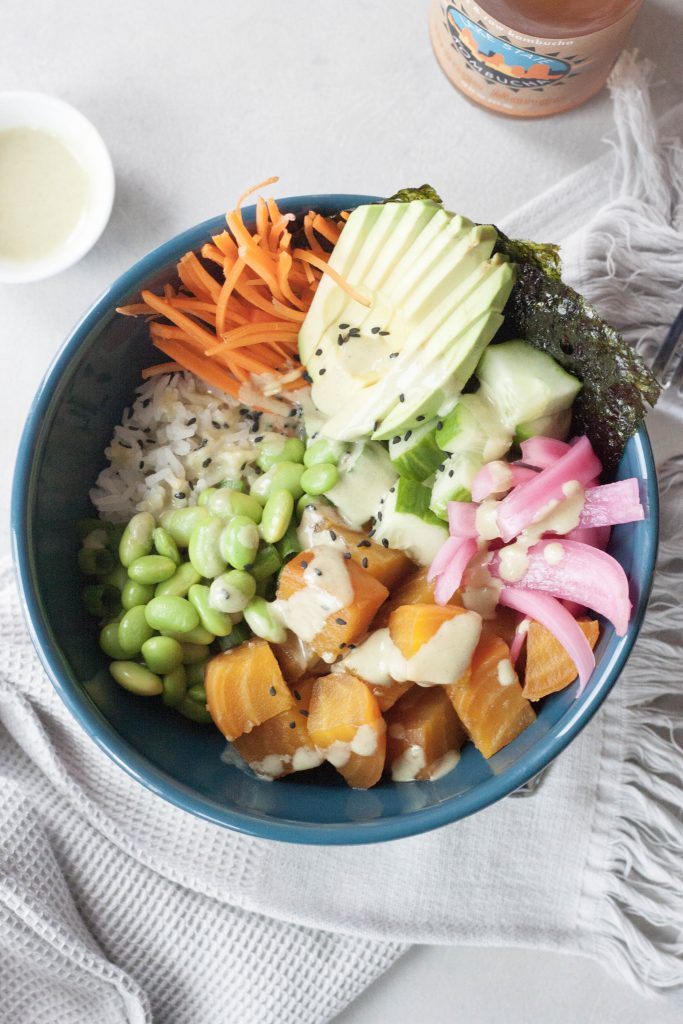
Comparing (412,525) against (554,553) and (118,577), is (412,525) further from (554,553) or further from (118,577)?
(118,577)

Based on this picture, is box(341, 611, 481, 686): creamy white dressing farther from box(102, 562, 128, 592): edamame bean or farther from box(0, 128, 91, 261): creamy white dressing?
box(0, 128, 91, 261): creamy white dressing

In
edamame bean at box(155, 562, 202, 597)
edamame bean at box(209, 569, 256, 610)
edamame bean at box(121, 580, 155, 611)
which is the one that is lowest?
edamame bean at box(121, 580, 155, 611)

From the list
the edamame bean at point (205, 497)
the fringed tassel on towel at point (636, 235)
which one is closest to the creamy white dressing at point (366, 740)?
the edamame bean at point (205, 497)

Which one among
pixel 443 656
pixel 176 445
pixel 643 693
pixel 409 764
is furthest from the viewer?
pixel 643 693

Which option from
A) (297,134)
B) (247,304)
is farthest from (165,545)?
(297,134)

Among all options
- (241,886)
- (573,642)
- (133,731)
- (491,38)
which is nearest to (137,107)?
(491,38)

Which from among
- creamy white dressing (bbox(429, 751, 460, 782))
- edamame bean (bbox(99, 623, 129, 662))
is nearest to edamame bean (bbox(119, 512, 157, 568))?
edamame bean (bbox(99, 623, 129, 662))

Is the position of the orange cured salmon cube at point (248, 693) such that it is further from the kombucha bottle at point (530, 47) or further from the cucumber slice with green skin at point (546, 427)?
the kombucha bottle at point (530, 47)
